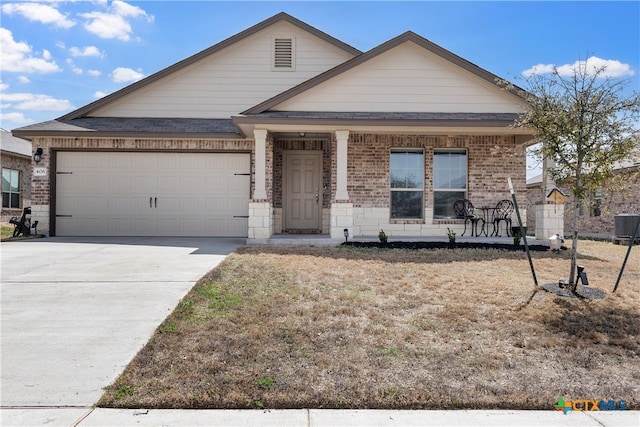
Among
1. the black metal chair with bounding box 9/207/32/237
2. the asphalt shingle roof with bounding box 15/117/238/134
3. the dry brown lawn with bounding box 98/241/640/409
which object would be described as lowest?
the dry brown lawn with bounding box 98/241/640/409

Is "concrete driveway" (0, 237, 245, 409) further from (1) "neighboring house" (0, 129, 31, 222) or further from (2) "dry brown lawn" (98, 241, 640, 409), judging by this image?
(1) "neighboring house" (0, 129, 31, 222)

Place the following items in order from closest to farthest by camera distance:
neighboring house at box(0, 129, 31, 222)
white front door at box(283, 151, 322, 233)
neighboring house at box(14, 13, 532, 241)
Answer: neighboring house at box(14, 13, 532, 241)
white front door at box(283, 151, 322, 233)
neighboring house at box(0, 129, 31, 222)

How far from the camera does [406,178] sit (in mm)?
11172

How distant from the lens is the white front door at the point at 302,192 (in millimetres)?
12383

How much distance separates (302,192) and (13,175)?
13613 millimetres

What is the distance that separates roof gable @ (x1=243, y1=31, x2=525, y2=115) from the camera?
33.7 feet

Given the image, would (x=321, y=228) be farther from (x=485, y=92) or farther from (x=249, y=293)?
(x=249, y=293)

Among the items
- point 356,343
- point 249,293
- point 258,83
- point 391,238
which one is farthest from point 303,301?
point 258,83

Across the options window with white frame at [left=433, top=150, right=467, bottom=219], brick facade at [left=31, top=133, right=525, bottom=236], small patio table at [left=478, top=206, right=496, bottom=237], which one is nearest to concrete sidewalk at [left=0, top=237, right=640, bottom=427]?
brick facade at [left=31, top=133, right=525, bottom=236]

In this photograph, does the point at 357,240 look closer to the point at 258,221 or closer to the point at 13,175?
the point at 258,221

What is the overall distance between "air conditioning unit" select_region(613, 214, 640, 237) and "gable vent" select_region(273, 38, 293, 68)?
11545 millimetres

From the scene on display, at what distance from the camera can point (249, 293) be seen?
17.6 feet

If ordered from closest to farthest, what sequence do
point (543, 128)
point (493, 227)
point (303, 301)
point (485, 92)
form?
point (303, 301), point (543, 128), point (485, 92), point (493, 227)

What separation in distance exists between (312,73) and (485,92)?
533 cm
